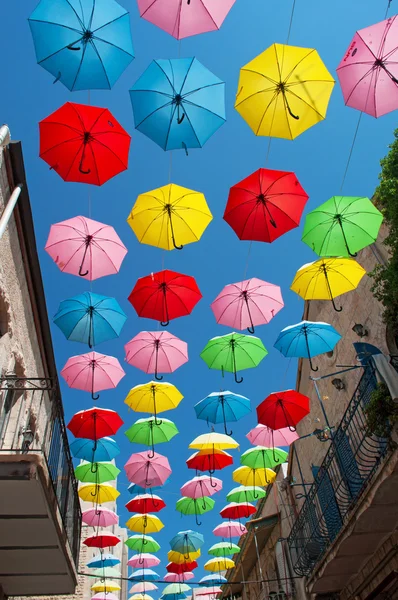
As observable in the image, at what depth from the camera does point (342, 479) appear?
853 centimetres

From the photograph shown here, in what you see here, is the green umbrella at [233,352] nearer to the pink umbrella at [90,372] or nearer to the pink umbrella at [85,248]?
the pink umbrella at [90,372]

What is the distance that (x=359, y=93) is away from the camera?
660 cm

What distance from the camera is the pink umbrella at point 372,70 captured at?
6.18 meters

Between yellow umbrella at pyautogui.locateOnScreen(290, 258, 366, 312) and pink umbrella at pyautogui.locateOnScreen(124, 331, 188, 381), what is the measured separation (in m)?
3.41

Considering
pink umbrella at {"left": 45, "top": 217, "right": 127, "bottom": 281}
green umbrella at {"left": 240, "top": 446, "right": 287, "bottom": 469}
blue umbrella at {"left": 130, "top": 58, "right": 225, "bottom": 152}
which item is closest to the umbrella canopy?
green umbrella at {"left": 240, "top": 446, "right": 287, "bottom": 469}

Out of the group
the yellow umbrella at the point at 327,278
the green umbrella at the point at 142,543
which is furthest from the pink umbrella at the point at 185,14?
the green umbrella at the point at 142,543

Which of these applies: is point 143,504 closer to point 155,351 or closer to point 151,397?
point 151,397

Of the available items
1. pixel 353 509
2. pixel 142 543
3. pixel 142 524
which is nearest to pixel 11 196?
pixel 353 509

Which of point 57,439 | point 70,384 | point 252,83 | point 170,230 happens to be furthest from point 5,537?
point 252,83

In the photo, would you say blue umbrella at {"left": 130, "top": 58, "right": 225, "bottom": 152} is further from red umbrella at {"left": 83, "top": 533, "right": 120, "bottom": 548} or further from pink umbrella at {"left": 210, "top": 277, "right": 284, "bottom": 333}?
red umbrella at {"left": 83, "top": 533, "right": 120, "bottom": 548}

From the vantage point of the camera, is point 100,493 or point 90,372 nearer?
point 90,372

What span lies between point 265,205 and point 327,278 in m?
2.34

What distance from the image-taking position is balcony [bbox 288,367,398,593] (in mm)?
7227

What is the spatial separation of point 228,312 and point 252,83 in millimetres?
5045
